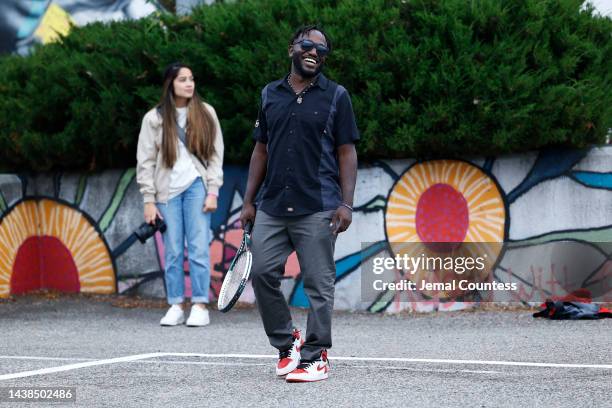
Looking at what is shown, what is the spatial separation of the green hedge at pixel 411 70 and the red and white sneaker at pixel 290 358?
12.0ft

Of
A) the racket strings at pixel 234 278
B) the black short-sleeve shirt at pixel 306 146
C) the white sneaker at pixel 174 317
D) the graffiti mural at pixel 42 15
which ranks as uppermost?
the graffiti mural at pixel 42 15

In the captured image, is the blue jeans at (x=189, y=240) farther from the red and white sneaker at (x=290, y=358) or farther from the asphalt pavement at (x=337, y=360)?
the red and white sneaker at (x=290, y=358)

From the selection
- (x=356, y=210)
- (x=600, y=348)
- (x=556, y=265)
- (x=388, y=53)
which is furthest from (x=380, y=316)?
(x=600, y=348)

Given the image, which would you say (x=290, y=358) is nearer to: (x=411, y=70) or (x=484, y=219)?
(x=411, y=70)

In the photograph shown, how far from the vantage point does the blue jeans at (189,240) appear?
905 centimetres

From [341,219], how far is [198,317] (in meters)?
3.28

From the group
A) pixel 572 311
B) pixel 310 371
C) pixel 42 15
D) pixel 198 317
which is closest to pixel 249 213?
pixel 310 371

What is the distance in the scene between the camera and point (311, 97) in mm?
6031

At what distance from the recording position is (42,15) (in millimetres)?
16047

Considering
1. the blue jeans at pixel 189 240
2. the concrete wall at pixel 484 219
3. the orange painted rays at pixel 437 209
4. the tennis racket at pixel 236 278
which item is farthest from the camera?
the orange painted rays at pixel 437 209

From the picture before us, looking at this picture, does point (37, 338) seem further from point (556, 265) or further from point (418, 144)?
point (556, 265)

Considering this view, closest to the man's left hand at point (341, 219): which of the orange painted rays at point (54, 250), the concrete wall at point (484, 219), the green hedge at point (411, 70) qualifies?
the green hedge at point (411, 70)

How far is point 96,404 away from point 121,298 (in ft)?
18.6

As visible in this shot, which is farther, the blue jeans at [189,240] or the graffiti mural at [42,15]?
the graffiti mural at [42,15]
